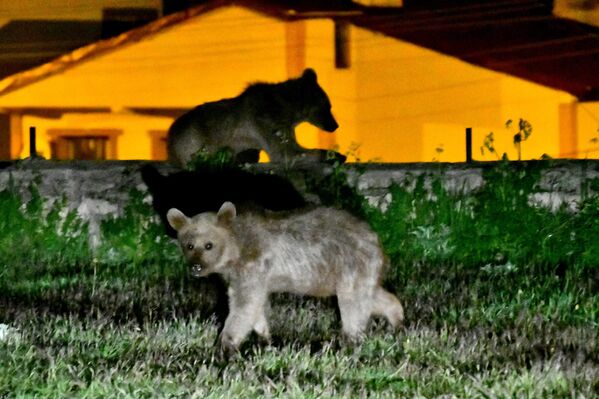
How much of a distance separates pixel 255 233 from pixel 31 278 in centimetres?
291

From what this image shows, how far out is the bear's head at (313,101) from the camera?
473 inches

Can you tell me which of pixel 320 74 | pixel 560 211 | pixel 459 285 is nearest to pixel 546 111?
pixel 320 74

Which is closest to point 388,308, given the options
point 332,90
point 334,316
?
point 334,316

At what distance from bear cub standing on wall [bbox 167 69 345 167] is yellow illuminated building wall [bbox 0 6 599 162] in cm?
713

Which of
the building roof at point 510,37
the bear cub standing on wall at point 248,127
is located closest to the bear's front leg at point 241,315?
the bear cub standing on wall at point 248,127

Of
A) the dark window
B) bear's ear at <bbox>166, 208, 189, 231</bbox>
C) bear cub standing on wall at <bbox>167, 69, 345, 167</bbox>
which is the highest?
the dark window

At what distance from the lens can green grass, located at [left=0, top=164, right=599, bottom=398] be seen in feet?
21.1

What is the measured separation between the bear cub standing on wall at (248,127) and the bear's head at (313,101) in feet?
0.25

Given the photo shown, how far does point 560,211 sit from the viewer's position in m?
11.0

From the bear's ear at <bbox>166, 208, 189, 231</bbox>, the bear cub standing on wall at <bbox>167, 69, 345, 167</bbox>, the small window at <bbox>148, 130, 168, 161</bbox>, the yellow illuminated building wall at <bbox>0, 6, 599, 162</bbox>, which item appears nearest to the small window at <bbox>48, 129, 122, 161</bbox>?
the yellow illuminated building wall at <bbox>0, 6, 599, 162</bbox>

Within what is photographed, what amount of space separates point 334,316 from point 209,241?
105 centimetres

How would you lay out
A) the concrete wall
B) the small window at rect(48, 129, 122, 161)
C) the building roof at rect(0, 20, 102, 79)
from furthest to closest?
1. the building roof at rect(0, 20, 102, 79)
2. the small window at rect(48, 129, 122, 161)
3. the concrete wall

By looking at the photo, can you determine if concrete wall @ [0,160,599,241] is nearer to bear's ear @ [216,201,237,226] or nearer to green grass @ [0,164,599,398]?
green grass @ [0,164,599,398]

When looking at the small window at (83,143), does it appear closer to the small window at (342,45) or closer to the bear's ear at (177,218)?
the small window at (342,45)
